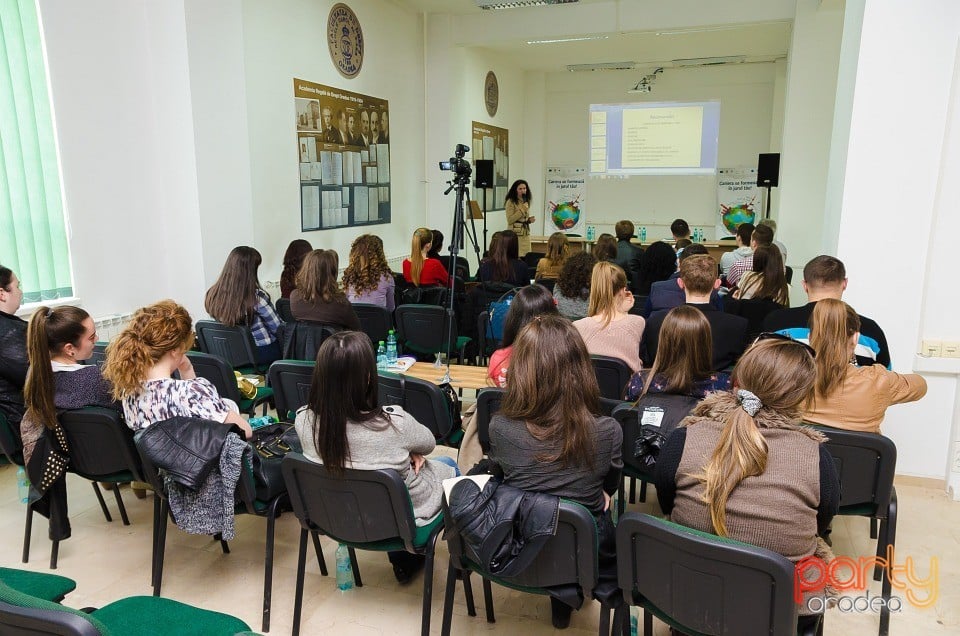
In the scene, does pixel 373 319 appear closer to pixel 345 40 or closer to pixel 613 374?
pixel 613 374

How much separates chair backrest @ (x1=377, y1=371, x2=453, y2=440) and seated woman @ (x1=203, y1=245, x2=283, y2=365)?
4.33ft

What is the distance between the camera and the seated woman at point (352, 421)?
2016 mm

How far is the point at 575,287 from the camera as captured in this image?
4.38 metres

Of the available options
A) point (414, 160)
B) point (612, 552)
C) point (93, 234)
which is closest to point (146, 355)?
point (612, 552)

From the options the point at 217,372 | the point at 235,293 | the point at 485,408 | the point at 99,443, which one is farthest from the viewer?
the point at 235,293

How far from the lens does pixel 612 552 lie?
194cm

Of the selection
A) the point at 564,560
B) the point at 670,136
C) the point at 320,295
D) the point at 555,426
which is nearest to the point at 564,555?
the point at 564,560

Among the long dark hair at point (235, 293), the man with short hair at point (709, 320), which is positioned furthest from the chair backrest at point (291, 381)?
the man with short hair at point (709, 320)

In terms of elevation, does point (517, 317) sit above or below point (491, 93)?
below

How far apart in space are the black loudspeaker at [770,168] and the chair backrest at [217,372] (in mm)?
6664

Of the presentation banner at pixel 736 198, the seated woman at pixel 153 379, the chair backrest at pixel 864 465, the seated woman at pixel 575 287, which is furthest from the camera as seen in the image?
the presentation banner at pixel 736 198

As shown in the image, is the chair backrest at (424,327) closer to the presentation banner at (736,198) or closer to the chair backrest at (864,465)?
the chair backrest at (864,465)

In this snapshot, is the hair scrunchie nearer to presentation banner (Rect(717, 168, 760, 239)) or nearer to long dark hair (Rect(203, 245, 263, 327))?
long dark hair (Rect(203, 245, 263, 327))

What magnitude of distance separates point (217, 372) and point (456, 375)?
1.20m
